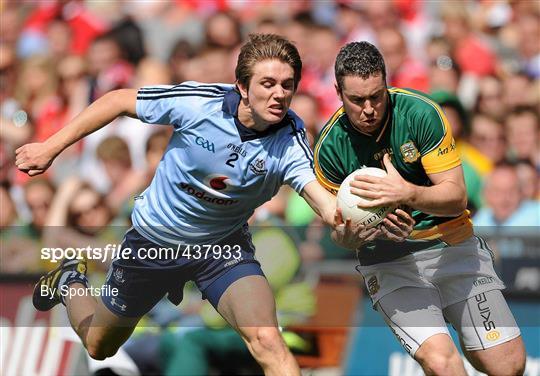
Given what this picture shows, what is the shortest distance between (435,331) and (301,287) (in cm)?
250

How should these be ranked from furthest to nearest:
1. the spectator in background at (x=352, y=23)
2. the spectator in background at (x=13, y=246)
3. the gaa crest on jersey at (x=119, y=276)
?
the spectator in background at (x=352, y=23), the spectator in background at (x=13, y=246), the gaa crest on jersey at (x=119, y=276)

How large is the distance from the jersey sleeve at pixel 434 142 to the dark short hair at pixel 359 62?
0.39 meters

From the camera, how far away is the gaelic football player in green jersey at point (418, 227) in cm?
670

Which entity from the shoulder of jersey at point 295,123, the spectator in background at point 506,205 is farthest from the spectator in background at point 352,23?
the shoulder of jersey at point 295,123

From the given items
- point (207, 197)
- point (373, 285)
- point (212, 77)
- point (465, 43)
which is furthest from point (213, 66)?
point (373, 285)

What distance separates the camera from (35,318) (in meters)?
9.77

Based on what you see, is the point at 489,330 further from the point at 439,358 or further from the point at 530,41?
the point at 530,41

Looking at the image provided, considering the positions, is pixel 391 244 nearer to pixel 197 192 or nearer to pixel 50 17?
pixel 197 192

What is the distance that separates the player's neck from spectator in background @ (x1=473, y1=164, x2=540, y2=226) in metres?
3.40

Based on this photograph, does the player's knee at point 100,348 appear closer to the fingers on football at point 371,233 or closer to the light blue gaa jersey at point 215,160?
the light blue gaa jersey at point 215,160

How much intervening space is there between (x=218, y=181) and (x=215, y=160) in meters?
0.14

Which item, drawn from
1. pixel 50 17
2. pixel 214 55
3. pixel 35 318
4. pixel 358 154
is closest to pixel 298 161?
pixel 358 154

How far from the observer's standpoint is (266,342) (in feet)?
23.2

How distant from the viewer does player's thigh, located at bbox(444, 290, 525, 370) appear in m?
7.19
